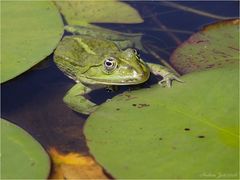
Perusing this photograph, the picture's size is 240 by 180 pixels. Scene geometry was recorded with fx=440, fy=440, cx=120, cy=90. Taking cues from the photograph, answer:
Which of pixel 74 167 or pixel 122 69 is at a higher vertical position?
pixel 122 69

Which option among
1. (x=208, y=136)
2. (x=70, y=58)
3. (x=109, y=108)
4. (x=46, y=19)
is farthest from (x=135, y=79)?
(x=46, y=19)

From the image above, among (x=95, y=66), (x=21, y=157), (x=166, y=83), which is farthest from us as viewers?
(x=95, y=66)

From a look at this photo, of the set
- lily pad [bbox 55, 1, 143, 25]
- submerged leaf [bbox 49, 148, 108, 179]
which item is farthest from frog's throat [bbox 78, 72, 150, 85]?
lily pad [bbox 55, 1, 143, 25]

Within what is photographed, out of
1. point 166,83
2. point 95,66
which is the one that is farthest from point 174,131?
point 95,66

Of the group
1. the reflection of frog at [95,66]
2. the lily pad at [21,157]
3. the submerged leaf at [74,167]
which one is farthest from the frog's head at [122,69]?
the lily pad at [21,157]

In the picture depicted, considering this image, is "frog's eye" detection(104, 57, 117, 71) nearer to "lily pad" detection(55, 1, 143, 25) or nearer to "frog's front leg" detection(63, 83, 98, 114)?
"frog's front leg" detection(63, 83, 98, 114)

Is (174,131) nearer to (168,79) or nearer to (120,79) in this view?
(168,79)

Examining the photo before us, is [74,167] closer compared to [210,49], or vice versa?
[74,167]

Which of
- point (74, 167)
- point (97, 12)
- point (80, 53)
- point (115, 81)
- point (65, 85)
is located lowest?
point (74, 167)

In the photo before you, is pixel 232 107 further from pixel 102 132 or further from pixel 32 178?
pixel 32 178
